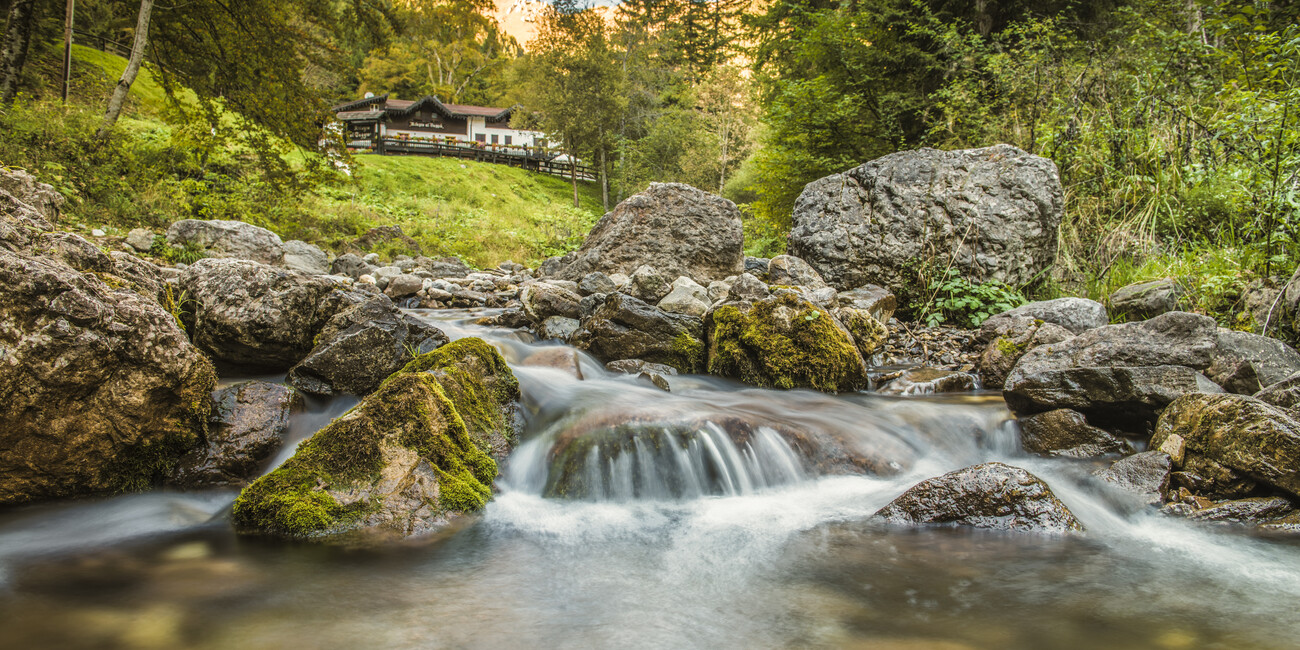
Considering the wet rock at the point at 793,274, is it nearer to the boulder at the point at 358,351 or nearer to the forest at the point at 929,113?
the forest at the point at 929,113

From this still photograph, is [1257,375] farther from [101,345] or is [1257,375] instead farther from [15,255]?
[15,255]

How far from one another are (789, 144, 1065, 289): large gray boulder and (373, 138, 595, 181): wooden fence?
34646mm

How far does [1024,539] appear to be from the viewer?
11.9 feet

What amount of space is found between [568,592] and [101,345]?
2.91 metres

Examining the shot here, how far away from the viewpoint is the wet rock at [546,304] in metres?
8.32

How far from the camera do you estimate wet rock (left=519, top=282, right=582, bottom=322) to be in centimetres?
832

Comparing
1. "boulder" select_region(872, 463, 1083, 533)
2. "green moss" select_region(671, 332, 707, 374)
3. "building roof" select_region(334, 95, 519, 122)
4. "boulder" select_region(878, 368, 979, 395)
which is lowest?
"boulder" select_region(872, 463, 1083, 533)

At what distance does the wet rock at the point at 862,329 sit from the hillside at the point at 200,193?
34.2ft

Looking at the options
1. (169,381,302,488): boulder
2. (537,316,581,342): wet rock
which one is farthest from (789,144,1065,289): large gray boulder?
(169,381,302,488): boulder

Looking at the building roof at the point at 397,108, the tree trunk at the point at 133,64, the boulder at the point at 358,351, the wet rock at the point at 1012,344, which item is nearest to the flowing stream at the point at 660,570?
the boulder at the point at 358,351

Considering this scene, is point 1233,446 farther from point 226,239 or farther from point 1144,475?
point 226,239

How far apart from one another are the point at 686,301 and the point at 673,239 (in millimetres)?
3280

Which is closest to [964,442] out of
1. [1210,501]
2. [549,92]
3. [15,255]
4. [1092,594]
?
[1210,501]

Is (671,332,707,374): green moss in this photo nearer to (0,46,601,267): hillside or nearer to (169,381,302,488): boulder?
(169,381,302,488): boulder
